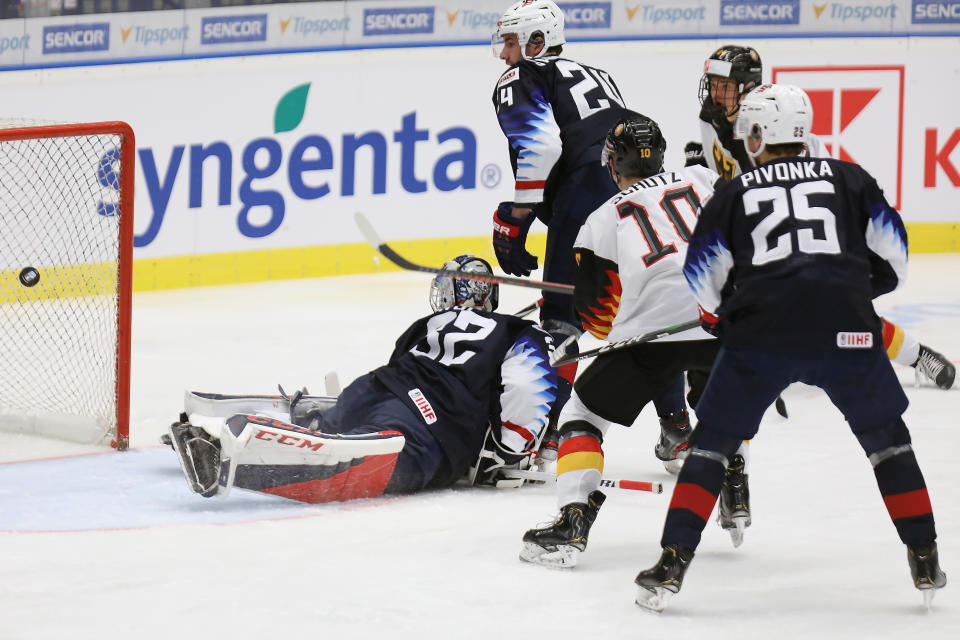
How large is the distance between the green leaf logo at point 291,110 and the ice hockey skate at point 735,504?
6189 mm

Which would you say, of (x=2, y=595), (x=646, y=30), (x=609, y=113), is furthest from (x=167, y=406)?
(x=646, y=30)

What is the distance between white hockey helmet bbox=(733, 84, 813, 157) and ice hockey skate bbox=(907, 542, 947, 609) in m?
0.88

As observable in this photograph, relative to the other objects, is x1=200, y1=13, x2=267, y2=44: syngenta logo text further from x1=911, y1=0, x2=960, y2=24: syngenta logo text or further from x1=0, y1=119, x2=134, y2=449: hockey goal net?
x1=911, y1=0, x2=960, y2=24: syngenta logo text

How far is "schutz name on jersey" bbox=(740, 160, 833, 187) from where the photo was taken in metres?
2.87

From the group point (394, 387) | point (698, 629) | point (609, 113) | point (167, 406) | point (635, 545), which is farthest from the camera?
point (167, 406)

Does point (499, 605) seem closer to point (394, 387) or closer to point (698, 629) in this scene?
point (698, 629)

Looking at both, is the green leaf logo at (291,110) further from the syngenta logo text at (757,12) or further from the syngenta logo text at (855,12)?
the syngenta logo text at (855,12)

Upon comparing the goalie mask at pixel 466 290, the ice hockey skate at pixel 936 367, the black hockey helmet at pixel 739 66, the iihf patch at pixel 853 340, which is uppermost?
the black hockey helmet at pixel 739 66

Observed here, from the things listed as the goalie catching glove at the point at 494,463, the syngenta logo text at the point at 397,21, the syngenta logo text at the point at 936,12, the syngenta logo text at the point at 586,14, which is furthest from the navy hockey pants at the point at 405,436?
the syngenta logo text at the point at 936,12

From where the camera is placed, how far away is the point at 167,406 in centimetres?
554

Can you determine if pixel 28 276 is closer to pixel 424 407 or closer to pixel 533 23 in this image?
pixel 424 407

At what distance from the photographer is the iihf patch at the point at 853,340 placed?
111 inches

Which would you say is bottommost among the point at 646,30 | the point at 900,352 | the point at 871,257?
the point at 900,352

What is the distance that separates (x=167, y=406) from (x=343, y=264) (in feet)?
13.3
